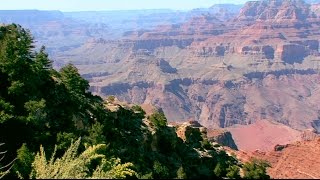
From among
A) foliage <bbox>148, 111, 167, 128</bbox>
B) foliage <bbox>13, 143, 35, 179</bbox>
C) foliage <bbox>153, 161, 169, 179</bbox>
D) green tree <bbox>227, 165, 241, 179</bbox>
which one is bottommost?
green tree <bbox>227, 165, 241, 179</bbox>

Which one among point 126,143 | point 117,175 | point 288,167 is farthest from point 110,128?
point 288,167

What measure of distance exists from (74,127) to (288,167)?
980 inches

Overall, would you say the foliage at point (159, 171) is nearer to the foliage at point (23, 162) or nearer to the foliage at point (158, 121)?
the foliage at point (158, 121)

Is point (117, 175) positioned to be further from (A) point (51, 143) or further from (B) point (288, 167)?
(B) point (288, 167)

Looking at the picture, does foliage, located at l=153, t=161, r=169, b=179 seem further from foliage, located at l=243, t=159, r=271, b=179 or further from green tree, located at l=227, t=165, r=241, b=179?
foliage, located at l=243, t=159, r=271, b=179

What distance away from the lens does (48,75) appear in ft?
127

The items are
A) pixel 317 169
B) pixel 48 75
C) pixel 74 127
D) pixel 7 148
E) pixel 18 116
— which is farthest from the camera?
pixel 317 169

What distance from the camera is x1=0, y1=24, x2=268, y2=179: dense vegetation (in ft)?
96.9

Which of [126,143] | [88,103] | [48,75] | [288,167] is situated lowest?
[288,167]

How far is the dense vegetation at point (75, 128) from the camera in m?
29.5

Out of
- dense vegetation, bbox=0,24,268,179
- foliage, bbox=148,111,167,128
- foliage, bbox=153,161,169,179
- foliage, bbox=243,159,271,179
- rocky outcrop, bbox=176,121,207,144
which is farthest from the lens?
rocky outcrop, bbox=176,121,207,144

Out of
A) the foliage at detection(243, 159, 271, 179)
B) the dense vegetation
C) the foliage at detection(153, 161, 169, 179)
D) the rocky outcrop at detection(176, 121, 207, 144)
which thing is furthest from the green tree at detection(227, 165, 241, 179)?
the rocky outcrop at detection(176, 121, 207, 144)

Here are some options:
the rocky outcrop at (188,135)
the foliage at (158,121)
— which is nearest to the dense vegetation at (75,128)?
the foliage at (158,121)

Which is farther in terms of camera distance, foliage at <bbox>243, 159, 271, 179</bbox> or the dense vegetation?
foliage at <bbox>243, 159, 271, 179</bbox>
